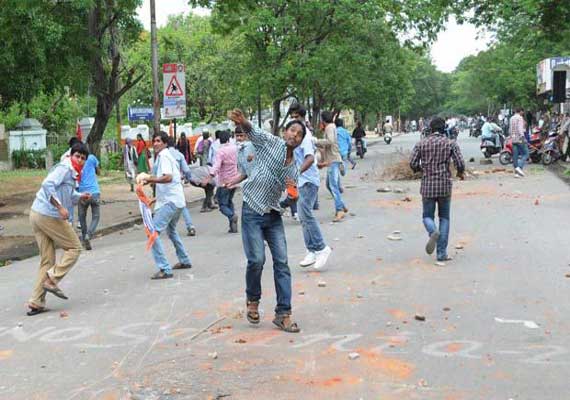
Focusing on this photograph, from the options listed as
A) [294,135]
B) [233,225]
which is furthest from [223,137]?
[294,135]

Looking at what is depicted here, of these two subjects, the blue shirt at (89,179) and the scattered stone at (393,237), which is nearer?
the scattered stone at (393,237)

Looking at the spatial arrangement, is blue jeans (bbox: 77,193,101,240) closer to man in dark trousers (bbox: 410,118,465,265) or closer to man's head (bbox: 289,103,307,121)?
man's head (bbox: 289,103,307,121)

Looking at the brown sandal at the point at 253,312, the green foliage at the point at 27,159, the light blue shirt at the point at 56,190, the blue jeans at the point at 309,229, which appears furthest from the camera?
the green foliage at the point at 27,159

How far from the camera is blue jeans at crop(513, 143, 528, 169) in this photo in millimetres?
22491

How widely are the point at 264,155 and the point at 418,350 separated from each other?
6.73 feet

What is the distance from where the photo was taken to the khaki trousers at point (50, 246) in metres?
8.33

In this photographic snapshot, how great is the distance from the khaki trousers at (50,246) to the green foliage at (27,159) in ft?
87.1

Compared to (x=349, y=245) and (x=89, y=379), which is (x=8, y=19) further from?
(x=89, y=379)

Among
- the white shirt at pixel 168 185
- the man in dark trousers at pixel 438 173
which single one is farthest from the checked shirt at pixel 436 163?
the white shirt at pixel 168 185

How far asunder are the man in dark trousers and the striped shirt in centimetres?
337

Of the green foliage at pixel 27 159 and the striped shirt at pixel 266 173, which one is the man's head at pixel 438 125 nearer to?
the striped shirt at pixel 266 173

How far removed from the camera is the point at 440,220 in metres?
10.1

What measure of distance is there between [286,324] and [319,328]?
294 millimetres

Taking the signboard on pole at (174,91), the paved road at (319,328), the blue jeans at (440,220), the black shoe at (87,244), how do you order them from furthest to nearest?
the signboard on pole at (174,91) < the black shoe at (87,244) < the blue jeans at (440,220) < the paved road at (319,328)
